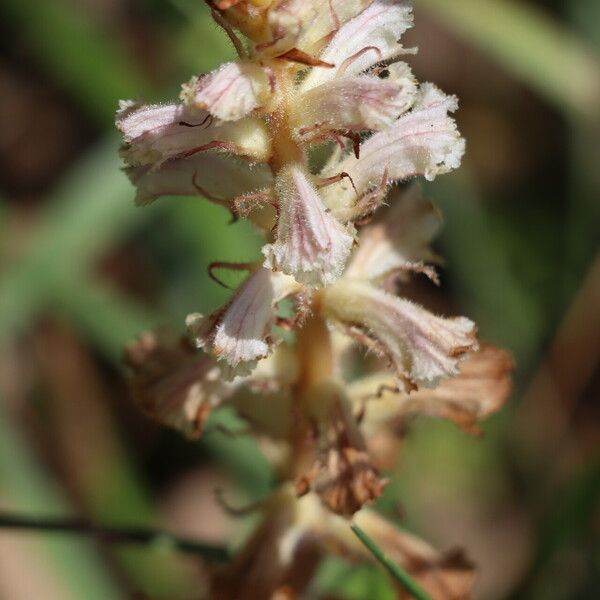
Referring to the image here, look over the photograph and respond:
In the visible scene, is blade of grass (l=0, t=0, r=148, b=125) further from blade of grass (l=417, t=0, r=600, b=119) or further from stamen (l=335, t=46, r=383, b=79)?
stamen (l=335, t=46, r=383, b=79)

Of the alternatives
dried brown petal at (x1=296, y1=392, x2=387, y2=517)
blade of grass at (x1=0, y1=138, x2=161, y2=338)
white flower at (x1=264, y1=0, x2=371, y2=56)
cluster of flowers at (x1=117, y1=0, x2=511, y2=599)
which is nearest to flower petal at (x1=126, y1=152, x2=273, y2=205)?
cluster of flowers at (x1=117, y1=0, x2=511, y2=599)

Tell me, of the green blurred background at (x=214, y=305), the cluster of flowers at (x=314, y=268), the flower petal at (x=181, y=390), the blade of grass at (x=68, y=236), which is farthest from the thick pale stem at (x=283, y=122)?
the blade of grass at (x=68, y=236)

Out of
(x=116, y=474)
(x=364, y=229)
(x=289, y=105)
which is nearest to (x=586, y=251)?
(x=116, y=474)

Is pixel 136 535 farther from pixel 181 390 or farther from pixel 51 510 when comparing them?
pixel 51 510

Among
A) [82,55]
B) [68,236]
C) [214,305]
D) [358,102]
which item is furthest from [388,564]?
[82,55]

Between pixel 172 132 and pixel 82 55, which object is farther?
pixel 82 55

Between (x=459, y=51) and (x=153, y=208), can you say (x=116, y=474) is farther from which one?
(x=459, y=51)

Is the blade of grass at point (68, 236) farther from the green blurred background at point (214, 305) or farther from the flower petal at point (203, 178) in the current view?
the flower petal at point (203, 178)
